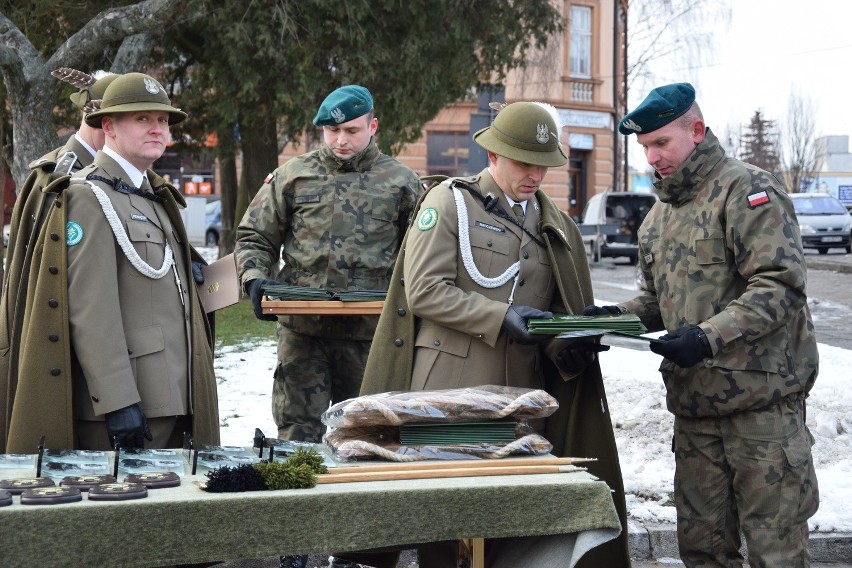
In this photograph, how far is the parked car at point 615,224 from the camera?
84.8 feet

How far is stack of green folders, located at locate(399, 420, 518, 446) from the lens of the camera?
Result: 3.44 m

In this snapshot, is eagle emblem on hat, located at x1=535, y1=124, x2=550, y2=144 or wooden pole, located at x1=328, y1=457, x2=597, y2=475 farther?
eagle emblem on hat, located at x1=535, y1=124, x2=550, y2=144

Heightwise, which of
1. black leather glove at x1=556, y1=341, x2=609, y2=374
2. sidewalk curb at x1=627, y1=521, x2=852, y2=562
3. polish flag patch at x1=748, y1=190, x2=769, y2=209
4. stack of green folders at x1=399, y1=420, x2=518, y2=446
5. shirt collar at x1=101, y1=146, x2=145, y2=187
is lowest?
sidewalk curb at x1=627, y1=521, x2=852, y2=562

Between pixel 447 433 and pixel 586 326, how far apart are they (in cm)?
58

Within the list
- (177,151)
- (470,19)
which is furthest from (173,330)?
(177,151)

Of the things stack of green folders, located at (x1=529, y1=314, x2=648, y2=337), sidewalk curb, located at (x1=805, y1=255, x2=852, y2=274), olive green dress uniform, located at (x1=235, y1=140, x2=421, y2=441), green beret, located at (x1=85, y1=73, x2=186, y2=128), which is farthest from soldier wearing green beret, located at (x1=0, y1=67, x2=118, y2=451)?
sidewalk curb, located at (x1=805, y1=255, x2=852, y2=274)

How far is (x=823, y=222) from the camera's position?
91.5ft

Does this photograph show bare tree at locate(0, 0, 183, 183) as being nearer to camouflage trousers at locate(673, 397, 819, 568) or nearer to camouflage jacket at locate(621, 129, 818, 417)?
camouflage jacket at locate(621, 129, 818, 417)

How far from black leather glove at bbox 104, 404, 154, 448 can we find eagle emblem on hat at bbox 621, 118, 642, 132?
207 centimetres

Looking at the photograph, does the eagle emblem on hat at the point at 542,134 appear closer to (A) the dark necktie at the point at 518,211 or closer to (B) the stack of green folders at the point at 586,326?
(A) the dark necktie at the point at 518,211

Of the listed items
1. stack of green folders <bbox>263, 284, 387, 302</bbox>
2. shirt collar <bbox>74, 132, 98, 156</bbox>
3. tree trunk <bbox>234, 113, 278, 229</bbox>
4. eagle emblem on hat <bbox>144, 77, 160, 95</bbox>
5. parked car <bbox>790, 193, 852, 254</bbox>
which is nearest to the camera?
eagle emblem on hat <bbox>144, 77, 160, 95</bbox>

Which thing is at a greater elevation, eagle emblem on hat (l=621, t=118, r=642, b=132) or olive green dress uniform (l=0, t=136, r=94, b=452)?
eagle emblem on hat (l=621, t=118, r=642, b=132)

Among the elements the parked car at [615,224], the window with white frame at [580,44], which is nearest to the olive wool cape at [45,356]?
the parked car at [615,224]

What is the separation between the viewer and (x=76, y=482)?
300 centimetres
